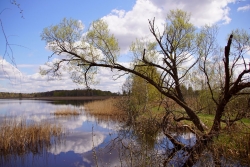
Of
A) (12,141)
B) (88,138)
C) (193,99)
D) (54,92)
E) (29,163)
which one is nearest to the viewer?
(29,163)

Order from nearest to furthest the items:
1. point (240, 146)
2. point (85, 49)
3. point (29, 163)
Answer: point (240, 146) < point (29, 163) < point (85, 49)

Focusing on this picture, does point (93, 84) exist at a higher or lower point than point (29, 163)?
higher

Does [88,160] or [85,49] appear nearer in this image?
[88,160]

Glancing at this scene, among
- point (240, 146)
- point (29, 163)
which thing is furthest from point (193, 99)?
point (29, 163)

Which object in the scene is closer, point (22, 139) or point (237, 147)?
point (237, 147)

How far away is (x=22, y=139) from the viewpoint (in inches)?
406

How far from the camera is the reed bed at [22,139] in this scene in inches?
380

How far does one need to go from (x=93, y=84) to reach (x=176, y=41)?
508cm

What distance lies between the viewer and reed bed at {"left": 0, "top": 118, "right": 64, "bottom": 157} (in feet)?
31.7

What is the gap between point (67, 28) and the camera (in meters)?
10.7

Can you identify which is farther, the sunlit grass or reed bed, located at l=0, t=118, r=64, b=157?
reed bed, located at l=0, t=118, r=64, b=157

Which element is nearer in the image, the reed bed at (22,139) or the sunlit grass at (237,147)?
the sunlit grass at (237,147)

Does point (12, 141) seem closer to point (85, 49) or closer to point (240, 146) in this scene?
point (85, 49)

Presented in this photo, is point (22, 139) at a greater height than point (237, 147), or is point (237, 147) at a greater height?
point (237, 147)
